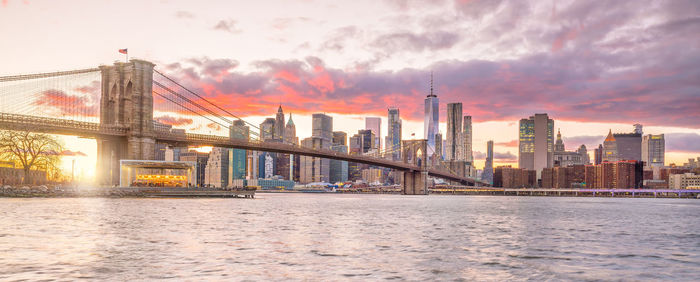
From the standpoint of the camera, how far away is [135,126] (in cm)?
7850

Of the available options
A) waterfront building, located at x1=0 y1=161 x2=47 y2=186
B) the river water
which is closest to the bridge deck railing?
waterfront building, located at x1=0 y1=161 x2=47 y2=186

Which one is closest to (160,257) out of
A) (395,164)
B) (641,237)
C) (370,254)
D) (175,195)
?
(370,254)

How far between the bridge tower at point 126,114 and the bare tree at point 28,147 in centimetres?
681

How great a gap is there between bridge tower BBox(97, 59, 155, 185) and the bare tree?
6812 mm

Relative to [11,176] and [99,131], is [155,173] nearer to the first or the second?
[99,131]

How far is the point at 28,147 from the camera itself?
73.1 metres

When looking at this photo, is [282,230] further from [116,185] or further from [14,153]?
[14,153]

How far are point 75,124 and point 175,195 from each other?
55.8 ft

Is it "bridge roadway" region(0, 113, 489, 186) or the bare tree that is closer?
"bridge roadway" region(0, 113, 489, 186)

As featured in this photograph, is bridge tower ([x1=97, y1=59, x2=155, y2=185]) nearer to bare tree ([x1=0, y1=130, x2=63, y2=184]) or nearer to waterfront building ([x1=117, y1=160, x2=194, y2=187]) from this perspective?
waterfront building ([x1=117, y1=160, x2=194, y2=187])

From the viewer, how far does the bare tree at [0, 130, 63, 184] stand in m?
72.7

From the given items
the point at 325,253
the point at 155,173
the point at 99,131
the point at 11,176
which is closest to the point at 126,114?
the point at 99,131

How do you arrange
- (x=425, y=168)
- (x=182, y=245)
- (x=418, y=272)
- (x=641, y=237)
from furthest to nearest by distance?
(x=425, y=168) < (x=641, y=237) < (x=182, y=245) < (x=418, y=272)

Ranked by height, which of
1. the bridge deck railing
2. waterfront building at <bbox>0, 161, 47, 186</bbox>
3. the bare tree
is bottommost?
waterfront building at <bbox>0, 161, 47, 186</bbox>
